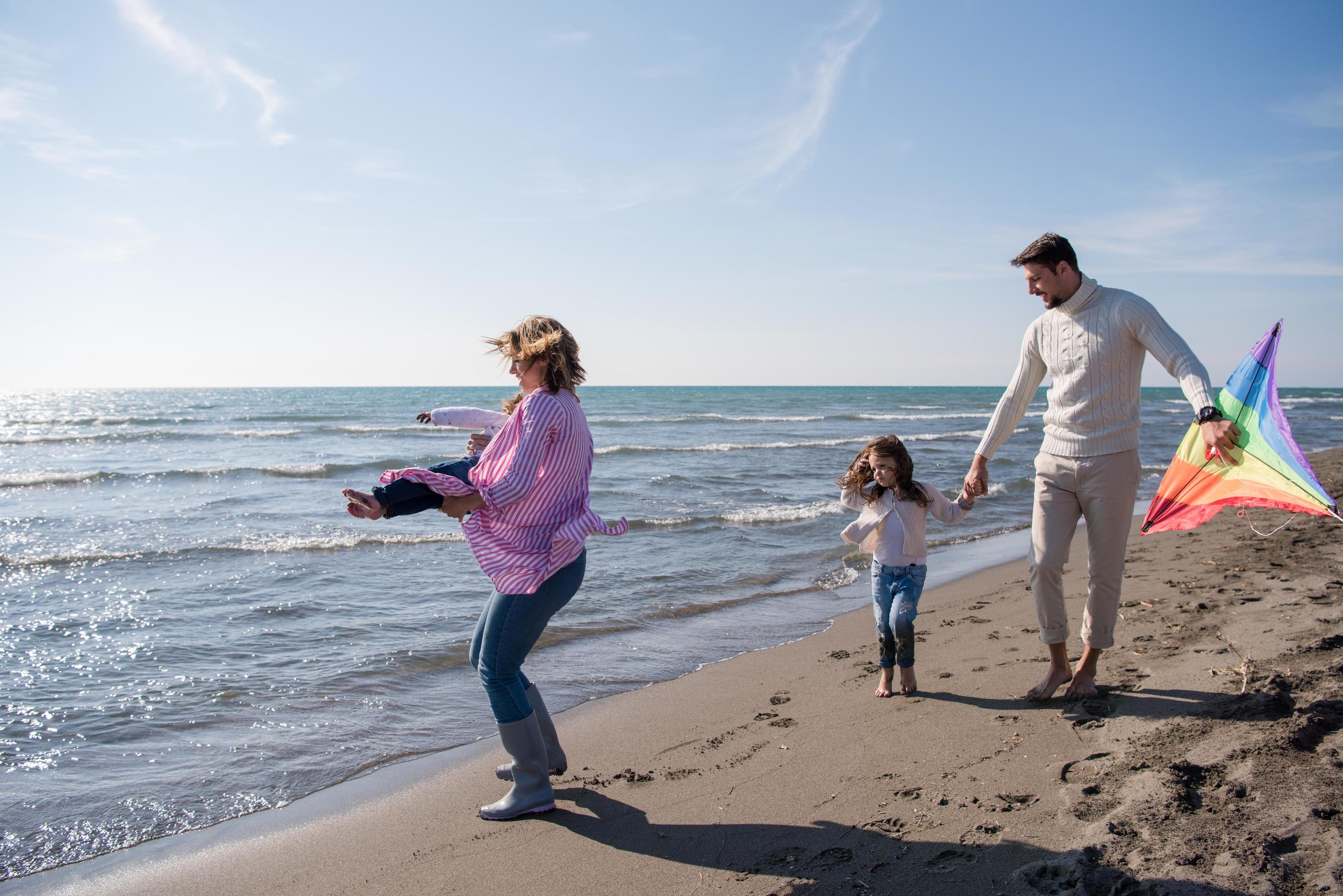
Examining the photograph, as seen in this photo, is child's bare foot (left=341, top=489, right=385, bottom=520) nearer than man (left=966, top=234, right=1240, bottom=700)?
Yes

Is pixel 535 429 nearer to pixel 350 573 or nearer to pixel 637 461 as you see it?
pixel 350 573

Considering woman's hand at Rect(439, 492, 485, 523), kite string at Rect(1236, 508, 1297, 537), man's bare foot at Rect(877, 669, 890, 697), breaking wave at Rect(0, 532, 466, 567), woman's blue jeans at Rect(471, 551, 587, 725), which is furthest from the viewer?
breaking wave at Rect(0, 532, 466, 567)

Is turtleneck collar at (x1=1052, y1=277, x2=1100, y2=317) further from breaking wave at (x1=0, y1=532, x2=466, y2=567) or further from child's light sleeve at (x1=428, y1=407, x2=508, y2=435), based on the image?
breaking wave at (x1=0, y1=532, x2=466, y2=567)

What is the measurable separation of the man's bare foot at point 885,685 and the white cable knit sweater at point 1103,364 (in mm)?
1466

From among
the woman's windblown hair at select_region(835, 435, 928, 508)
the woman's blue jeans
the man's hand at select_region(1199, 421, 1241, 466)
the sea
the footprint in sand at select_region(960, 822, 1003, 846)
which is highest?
the man's hand at select_region(1199, 421, 1241, 466)

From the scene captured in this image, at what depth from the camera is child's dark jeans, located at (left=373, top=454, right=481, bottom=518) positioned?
8.13 ft

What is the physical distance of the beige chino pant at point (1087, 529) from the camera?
343 cm

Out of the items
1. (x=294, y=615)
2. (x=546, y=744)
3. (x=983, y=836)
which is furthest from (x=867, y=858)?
(x=294, y=615)

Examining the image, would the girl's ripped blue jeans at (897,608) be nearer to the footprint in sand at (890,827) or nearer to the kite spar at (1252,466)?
the kite spar at (1252,466)

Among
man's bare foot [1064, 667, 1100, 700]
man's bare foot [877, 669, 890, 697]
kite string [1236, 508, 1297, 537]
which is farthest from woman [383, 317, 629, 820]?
kite string [1236, 508, 1297, 537]

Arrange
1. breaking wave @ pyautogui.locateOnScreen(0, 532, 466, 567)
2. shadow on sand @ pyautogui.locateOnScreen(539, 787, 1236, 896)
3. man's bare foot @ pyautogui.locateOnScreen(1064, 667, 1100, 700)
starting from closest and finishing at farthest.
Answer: shadow on sand @ pyautogui.locateOnScreen(539, 787, 1236, 896) → man's bare foot @ pyautogui.locateOnScreen(1064, 667, 1100, 700) → breaking wave @ pyautogui.locateOnScreen(0, 532, 466, 567)

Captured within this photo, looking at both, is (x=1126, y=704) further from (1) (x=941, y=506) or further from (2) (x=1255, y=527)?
(2) (x=1255, y=527)

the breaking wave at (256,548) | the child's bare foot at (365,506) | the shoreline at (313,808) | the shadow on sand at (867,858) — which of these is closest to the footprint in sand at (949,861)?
the shadow on sand at (867,858)

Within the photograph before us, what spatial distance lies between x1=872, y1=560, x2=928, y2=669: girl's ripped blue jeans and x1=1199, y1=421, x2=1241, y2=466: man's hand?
Result: 1437mm
